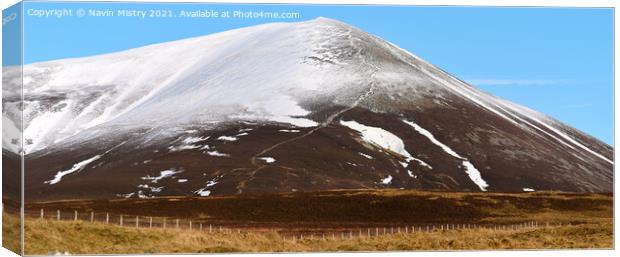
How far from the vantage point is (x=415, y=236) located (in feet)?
163

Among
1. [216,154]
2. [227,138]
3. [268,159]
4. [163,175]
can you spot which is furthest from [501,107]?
[163,175]

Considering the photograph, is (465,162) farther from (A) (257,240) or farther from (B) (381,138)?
(A) (257,240)

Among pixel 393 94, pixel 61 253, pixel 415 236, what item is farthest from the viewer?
pixel 393 94

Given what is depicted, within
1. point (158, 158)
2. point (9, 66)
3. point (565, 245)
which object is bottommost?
point (565, 245)

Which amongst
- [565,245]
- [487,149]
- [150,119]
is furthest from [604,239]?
[150,119]

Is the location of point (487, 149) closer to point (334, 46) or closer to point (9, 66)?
point (334, 46)

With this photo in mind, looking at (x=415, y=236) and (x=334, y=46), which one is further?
(x=334, y=46)

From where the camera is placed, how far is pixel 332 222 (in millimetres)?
49469

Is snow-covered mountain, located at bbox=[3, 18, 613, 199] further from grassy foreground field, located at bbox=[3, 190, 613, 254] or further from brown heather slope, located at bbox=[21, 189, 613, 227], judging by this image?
grassy foreground field, located at bbox=[3, 190, 613, 254]

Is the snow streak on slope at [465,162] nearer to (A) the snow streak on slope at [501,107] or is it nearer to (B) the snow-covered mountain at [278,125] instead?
(B) the snow-covered mountain at [278,125]

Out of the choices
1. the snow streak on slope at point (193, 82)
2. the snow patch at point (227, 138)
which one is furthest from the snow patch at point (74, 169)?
the snow patch at point (227, 138)

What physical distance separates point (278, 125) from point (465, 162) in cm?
826

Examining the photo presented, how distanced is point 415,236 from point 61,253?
13508 millimetres

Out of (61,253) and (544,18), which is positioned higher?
(544,18)
